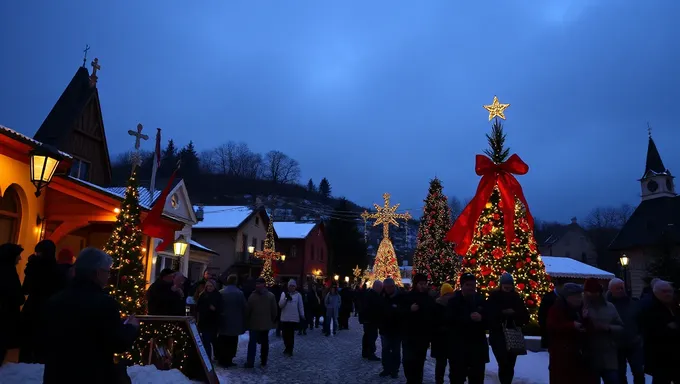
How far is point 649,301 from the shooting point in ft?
22.2

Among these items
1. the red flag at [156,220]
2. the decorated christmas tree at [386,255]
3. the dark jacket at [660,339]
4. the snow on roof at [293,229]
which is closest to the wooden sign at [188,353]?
the dark jacket at [660,339]

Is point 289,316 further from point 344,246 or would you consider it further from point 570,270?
point 344,246

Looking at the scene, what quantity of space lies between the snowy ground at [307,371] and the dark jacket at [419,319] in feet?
5.62

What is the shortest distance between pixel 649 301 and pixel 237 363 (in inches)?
334

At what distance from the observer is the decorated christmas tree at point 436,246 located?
27.4m

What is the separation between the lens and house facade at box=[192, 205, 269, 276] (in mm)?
41844

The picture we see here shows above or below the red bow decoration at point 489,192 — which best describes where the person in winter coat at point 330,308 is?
below

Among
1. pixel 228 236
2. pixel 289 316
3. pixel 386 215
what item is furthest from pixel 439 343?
pixel 228 236

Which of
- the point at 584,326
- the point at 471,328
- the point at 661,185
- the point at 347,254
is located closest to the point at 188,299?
the point at 471,328

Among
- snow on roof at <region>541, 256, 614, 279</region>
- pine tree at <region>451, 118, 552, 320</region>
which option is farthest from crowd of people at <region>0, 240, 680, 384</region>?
snow on roof at <region>541, 256, 614, 279</region>

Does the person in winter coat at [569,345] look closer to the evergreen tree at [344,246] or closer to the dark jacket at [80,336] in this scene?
the dark jacket at [80,336]

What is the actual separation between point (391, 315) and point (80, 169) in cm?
1938

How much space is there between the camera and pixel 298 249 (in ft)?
173

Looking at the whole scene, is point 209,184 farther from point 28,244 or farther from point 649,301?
point 649,301
